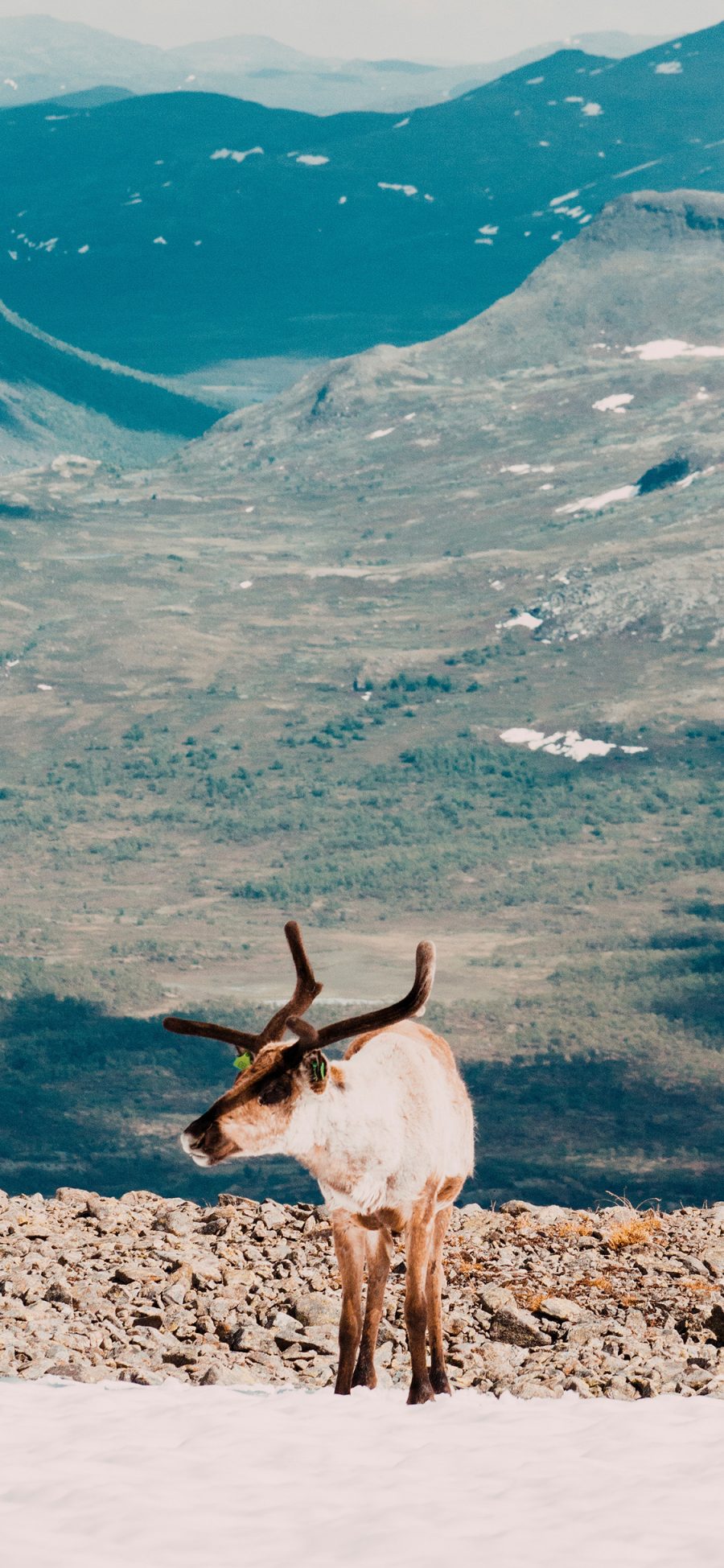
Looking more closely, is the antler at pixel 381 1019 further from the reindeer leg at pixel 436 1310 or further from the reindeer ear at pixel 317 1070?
the reindeer leg at pixel 436 1310

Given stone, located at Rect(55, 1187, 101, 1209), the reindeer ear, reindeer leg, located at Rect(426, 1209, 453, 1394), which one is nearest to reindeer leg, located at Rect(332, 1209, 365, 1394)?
reindeer leg, located at Rect(426, 1209, 453, 1394)

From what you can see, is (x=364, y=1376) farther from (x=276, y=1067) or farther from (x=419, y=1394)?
(x=276, y=1067)

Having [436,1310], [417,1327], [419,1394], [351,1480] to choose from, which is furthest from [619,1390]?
[351,1480]

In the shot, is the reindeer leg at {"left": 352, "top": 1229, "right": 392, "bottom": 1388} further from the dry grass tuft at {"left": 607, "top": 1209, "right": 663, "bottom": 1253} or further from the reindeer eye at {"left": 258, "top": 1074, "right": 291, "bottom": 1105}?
the dry grass tuft at {"left": 607, "top": 1209, "right": 663, "bottom": 1253}

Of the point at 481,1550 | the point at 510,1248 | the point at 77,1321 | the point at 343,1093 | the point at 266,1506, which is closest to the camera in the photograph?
the point at 481,1550

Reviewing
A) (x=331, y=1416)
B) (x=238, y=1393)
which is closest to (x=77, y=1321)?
(x=238, y=1393)

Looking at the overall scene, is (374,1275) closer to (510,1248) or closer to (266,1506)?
(266,1506)
